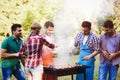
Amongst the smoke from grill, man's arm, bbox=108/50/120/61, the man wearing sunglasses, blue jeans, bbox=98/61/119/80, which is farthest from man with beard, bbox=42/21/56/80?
the smoke from grill

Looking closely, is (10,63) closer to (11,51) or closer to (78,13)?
(11,51)

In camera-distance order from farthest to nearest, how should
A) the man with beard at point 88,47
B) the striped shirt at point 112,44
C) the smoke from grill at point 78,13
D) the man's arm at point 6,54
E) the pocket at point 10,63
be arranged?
the smoke from grill at point 78,13 → the man with beard at point 88,47 → the striped shirt at point 112,44 → the pocket at point 10,63 → the man's arm at point 6,54

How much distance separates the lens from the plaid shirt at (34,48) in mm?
8102

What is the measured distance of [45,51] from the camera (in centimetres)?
889

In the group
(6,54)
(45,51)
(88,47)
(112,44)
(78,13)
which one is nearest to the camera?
(6,54)

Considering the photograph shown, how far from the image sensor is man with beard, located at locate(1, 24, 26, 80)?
8.56 metres

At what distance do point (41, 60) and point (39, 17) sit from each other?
1158 centimetres

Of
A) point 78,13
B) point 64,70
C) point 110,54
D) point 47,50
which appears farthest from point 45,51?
point 78,13

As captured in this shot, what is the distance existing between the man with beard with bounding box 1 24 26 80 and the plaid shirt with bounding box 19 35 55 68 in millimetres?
451

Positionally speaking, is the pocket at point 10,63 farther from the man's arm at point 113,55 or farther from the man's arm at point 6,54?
Result: the man's arm at point 113,55

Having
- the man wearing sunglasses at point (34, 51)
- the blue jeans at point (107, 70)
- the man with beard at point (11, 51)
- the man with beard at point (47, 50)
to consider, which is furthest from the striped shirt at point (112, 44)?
the man with beard at point (11, 51)

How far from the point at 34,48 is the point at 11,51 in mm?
794

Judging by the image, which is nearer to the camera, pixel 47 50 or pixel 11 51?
pixel 11 51

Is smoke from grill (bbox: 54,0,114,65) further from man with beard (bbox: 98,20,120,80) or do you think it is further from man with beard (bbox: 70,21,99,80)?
man with beard (bbox: 98,20,120,80)
